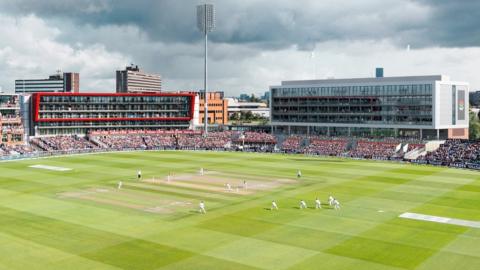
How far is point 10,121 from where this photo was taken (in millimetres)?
107438

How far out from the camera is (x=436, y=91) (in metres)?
103

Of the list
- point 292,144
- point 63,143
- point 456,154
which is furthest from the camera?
point 292,144

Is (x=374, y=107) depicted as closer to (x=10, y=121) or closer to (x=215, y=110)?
(x=10, y=121)

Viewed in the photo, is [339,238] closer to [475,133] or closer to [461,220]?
[461,220]

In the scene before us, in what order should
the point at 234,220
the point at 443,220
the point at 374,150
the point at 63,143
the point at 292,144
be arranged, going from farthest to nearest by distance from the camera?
the point at 292,144, the point at 63,143, the point at 374,150, the point at 443,220, the point at 234,220

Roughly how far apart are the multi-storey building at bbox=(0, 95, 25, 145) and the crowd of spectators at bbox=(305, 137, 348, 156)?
62562 mm

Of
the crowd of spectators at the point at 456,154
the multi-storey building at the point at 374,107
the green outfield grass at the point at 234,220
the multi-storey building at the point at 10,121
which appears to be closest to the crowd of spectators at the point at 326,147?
the multi-storey building at the point at 374,107

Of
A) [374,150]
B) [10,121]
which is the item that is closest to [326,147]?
[374,150]

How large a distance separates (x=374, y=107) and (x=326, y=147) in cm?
1504

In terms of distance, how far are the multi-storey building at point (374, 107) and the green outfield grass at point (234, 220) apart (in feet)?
107

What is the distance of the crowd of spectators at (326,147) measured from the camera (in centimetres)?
10538

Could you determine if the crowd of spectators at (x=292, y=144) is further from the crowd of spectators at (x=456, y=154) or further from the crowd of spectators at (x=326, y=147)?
the crowd of spectators at (x=456, y=154)

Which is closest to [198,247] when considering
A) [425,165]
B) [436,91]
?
[425,165]

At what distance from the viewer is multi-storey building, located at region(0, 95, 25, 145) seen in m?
105
